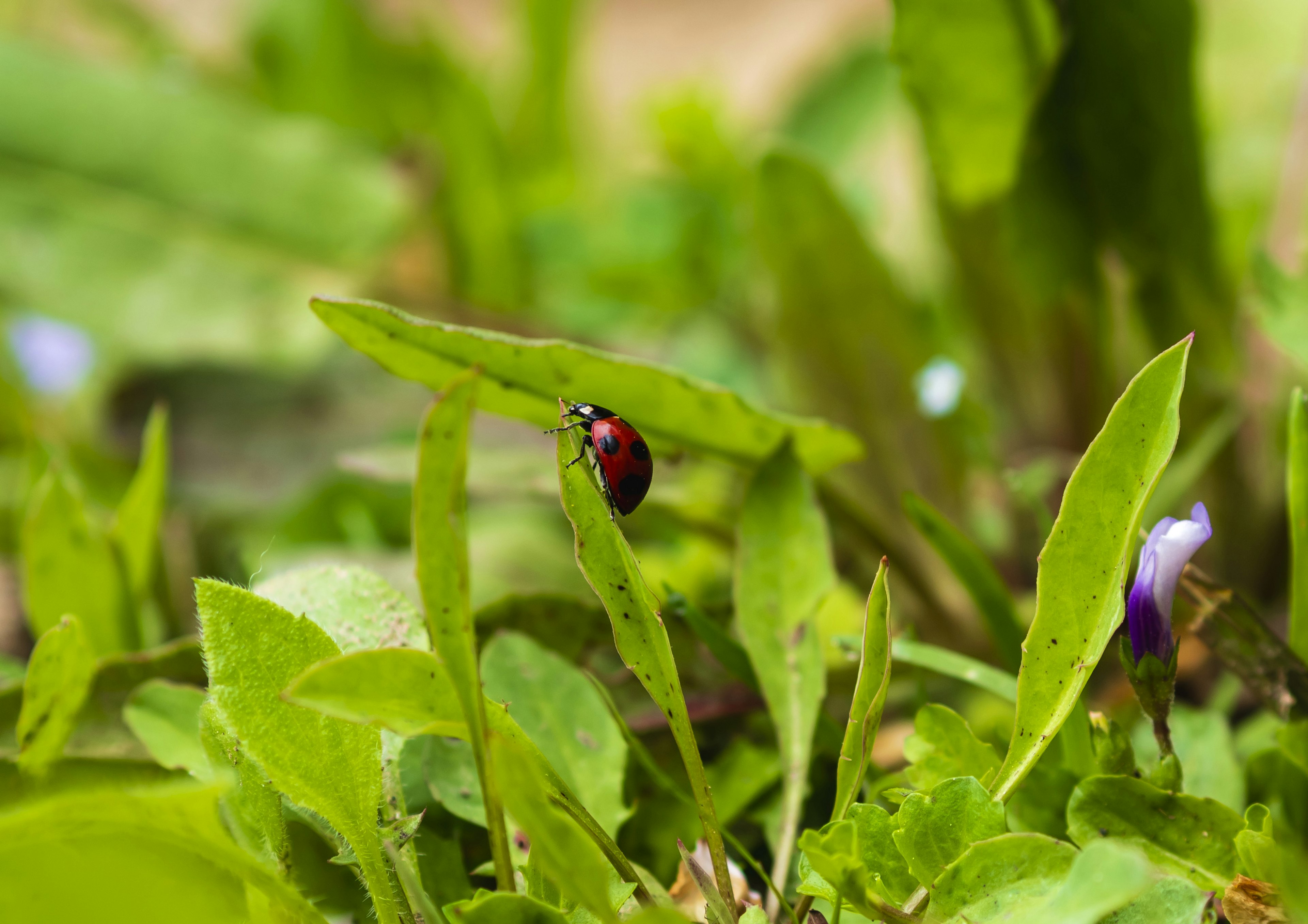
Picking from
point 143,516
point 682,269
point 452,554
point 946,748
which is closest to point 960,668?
point 946,748

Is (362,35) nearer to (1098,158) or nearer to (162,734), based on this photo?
(1098,158)

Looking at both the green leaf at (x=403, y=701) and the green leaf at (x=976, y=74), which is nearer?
the green leaf at (x=403, y=701)

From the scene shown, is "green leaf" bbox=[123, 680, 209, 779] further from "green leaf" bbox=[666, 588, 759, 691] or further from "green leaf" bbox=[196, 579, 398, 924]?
"green leaf" bbox=[666, 588, 759, 691]

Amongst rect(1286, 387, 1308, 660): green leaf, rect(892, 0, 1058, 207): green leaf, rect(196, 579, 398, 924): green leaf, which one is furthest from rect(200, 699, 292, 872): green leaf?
rect(892, 0, 1058, 207): green leaf

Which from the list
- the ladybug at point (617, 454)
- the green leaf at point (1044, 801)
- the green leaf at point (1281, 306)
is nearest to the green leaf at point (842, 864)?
the green leaf at point (1044, 801)

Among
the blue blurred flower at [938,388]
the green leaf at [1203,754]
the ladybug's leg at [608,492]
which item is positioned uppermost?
the ladybug's leg at [608,492]

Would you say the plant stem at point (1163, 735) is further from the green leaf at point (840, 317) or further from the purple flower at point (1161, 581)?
the green leaf at point (840, 317)

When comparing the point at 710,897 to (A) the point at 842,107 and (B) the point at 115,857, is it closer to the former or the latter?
(B) the point at 115,857
